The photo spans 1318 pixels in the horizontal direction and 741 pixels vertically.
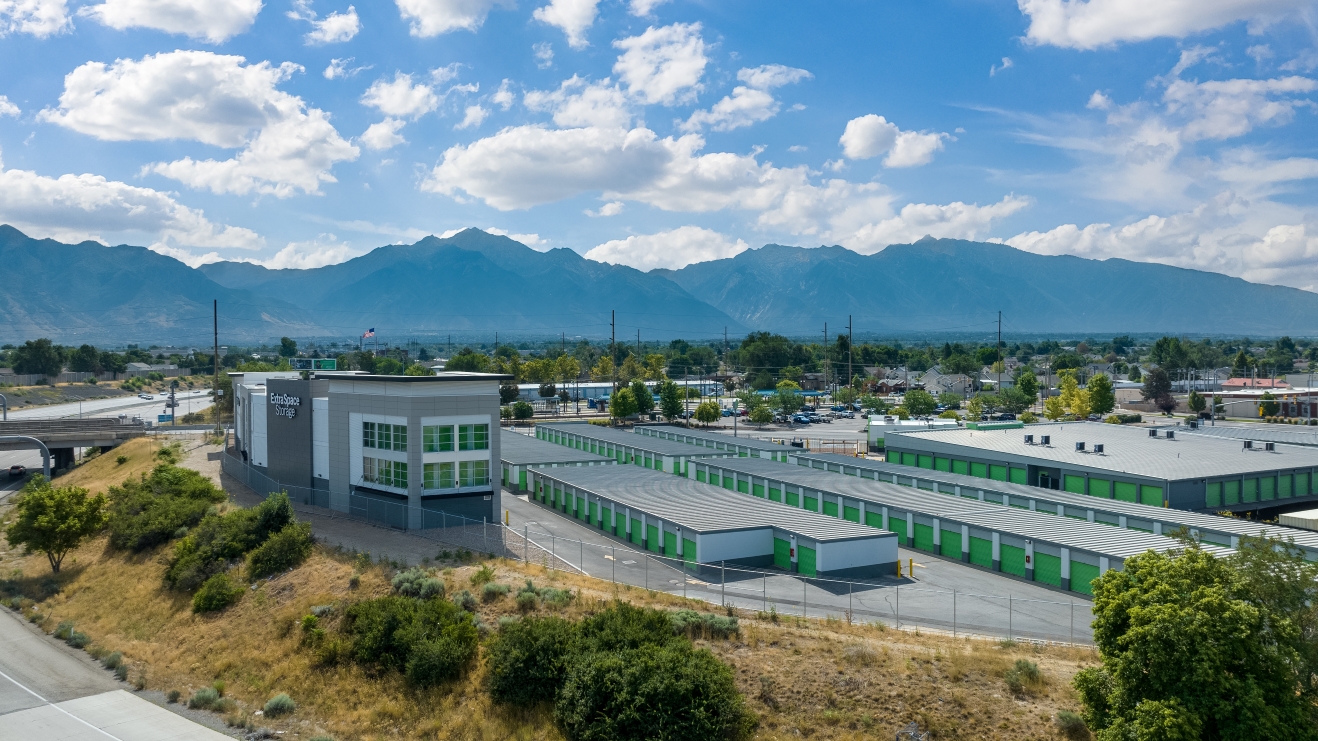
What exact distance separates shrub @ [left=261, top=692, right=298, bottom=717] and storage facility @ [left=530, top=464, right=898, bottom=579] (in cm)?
1762

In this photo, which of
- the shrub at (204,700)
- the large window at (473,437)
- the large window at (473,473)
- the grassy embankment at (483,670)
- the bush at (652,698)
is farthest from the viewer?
the large window at (473,473)

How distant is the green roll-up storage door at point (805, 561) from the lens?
124 ft

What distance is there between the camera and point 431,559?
37812mm

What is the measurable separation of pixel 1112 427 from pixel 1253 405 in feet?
165

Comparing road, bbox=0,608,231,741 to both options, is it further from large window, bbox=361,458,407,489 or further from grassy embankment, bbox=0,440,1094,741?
large window, bbox=361,458,407,489

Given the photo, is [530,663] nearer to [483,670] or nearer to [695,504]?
[483,670]

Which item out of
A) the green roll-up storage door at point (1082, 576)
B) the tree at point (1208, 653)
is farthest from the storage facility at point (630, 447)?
the tree at point (1208, 653)

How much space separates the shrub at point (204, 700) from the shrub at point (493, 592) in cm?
1027

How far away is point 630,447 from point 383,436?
2875 centimetres

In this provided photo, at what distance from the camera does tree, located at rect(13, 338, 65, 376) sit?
163625 millimetres

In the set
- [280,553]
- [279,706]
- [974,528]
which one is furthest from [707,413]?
[279,706]

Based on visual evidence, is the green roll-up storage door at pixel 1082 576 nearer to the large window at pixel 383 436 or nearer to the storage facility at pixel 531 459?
the large window at pixel 383 436

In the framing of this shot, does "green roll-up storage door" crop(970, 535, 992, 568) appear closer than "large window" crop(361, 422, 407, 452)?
Yes

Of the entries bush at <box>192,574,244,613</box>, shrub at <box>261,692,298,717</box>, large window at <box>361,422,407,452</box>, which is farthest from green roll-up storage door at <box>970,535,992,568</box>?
bush at <box>192,574,244,613</box>
